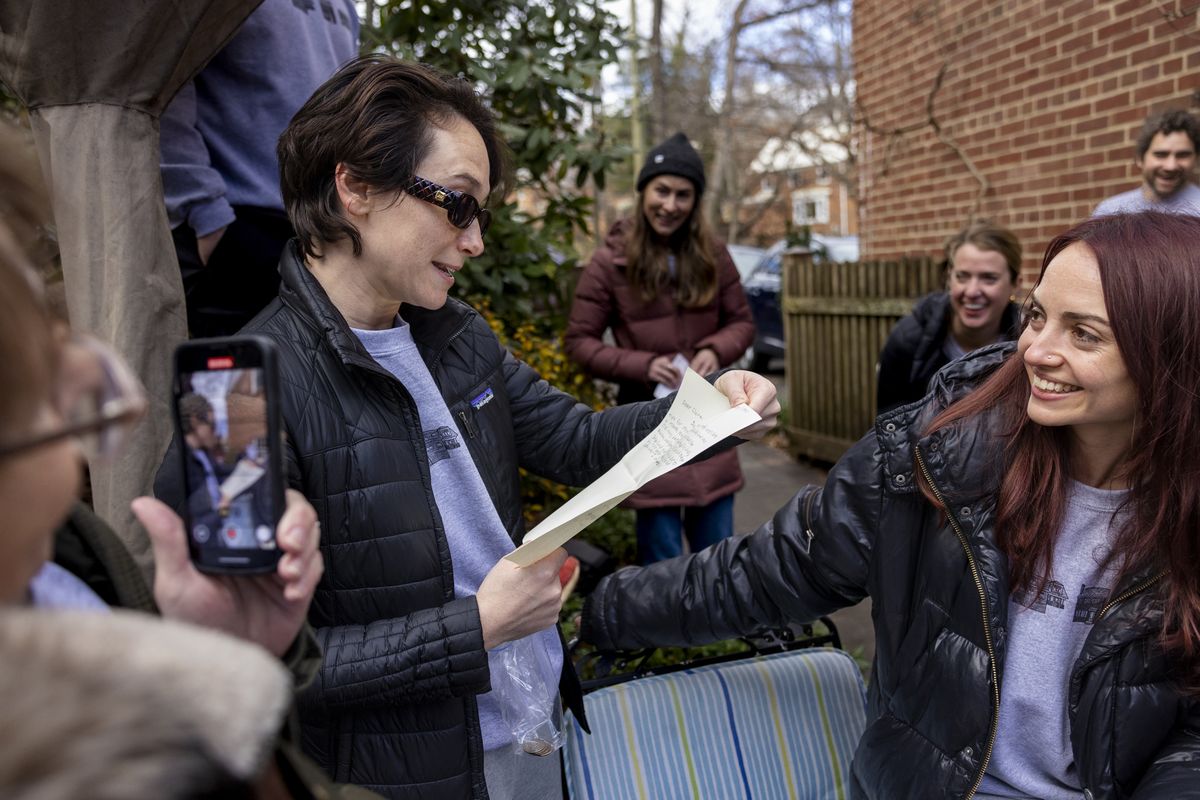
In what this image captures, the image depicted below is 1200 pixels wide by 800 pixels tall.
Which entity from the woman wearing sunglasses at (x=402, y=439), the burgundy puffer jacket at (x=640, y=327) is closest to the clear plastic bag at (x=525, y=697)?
the woman wearing sunglasses at (x=402, y=439)

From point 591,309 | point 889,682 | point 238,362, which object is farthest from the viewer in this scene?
point 591,309

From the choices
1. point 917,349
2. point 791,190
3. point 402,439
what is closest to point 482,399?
point 402,439

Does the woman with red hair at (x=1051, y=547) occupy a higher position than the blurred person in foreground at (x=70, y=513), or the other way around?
the blurred person in foreground at (x=70, y=513)

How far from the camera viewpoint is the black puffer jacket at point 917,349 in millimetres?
3740

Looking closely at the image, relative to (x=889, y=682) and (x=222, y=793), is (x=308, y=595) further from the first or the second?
(x=889, y=682)

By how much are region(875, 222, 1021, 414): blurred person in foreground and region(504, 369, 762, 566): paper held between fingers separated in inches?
80.9

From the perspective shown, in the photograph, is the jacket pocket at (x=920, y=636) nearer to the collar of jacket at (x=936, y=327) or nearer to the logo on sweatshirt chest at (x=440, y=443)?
the logo on sweatshirt chest at (x=440, y=443)

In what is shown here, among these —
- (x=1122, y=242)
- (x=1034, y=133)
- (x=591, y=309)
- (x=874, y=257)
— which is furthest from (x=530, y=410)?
(x=874, y=257)

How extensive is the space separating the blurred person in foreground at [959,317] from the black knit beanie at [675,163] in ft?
3.64

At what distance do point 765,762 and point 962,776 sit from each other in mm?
548

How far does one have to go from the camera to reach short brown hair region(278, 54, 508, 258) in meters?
1.54

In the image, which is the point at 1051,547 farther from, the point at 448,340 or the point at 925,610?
the point at 448,340

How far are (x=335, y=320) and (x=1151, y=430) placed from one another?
1.51 meters

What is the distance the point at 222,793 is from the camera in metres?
0.56
